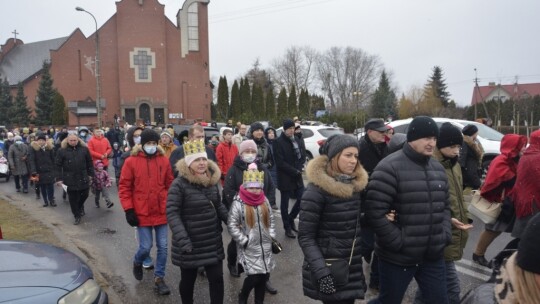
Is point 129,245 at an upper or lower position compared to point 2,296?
lower

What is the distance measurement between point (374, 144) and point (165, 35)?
144 feet

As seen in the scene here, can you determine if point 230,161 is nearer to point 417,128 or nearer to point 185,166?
point 185,166

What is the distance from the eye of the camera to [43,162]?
1069 cm

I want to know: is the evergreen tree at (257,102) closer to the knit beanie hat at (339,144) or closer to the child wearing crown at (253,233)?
the child wearing crown at (253,233)

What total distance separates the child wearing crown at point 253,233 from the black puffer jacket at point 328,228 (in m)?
1.01

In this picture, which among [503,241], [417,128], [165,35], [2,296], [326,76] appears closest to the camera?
[2,296]

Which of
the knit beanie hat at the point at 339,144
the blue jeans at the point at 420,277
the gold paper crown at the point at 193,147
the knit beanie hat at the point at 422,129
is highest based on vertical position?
the knit beanie hat at the point at 422,129

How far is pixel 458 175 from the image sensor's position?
4.09 meters

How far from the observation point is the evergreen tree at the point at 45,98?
44.9 meters

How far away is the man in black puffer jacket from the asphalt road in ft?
4.46

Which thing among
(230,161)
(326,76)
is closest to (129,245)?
(230,161)

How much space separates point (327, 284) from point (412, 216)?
33.4 inches

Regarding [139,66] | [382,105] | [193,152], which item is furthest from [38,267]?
[382,105]

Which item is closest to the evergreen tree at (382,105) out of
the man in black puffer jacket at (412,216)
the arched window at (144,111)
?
the arched window at (144,111)
